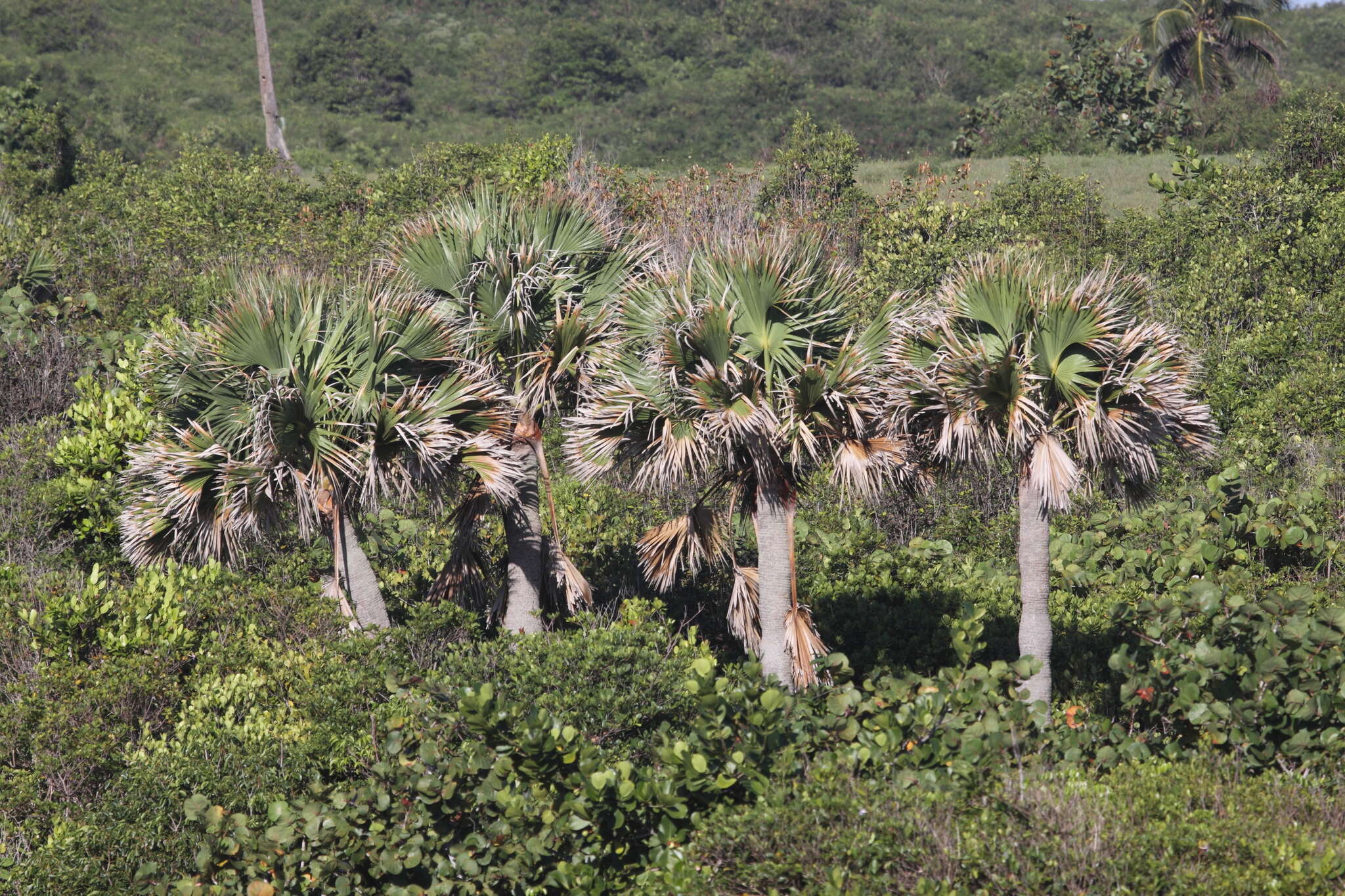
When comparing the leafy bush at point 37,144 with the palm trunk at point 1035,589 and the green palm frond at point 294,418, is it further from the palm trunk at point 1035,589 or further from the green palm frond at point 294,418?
the palm trunk at point 1035,589

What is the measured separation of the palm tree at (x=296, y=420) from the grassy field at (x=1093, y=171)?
896 inches

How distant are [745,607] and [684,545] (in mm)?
792

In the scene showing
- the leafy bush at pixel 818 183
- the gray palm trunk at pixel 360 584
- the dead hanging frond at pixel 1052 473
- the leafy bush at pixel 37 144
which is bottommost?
the gray palm trunk at pixel 360 584

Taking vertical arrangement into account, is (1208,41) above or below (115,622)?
above

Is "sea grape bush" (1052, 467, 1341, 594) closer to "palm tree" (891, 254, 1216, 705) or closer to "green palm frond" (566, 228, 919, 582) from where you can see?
"palm tree" (891, 254, 1216, 705)

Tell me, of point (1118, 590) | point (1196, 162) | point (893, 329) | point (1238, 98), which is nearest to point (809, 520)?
point (1118, 590)

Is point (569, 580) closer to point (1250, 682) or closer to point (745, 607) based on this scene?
point (745, 607)

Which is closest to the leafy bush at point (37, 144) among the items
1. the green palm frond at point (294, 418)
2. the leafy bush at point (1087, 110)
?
the green palm frond at point (294, 418)

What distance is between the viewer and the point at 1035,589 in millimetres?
9609

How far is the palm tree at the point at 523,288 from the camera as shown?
35.7ft

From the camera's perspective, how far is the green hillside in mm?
50406

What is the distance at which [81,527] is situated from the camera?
561 inches

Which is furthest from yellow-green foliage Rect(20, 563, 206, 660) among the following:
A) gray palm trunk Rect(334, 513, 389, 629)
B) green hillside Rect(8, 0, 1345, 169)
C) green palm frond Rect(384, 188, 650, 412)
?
green hillside Rect(8, 0, 1345, 169)

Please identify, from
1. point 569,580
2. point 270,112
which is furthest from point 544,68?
point 569,580
